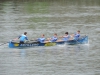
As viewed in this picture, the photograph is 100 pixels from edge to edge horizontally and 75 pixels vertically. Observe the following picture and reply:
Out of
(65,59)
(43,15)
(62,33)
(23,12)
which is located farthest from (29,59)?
(23,12)

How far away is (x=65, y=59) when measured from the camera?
44.0 meters

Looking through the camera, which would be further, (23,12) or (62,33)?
(23,12)

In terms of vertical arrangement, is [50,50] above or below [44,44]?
below

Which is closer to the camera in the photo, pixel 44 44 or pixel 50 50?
pixel 50 50

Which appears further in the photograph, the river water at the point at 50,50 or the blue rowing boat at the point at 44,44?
the blue rowing boat at the point at 44,44

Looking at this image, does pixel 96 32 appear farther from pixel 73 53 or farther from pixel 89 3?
pixel 89 3

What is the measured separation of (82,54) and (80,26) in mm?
24082

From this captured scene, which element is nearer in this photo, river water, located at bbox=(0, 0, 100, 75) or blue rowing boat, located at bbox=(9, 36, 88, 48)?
river water, located at bbox=(0, 0, 100, 75)

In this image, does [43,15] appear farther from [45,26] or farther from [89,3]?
[89,3]

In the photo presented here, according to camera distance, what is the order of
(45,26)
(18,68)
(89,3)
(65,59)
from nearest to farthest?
1. (18,68)
2. (65,59)
3. (45,26)
4. (89,3)

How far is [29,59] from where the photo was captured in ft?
144

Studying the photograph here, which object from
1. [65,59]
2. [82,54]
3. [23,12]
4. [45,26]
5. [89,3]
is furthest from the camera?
[89,3]

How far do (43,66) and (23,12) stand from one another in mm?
55847

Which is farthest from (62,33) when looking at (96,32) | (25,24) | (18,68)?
(18,68)
